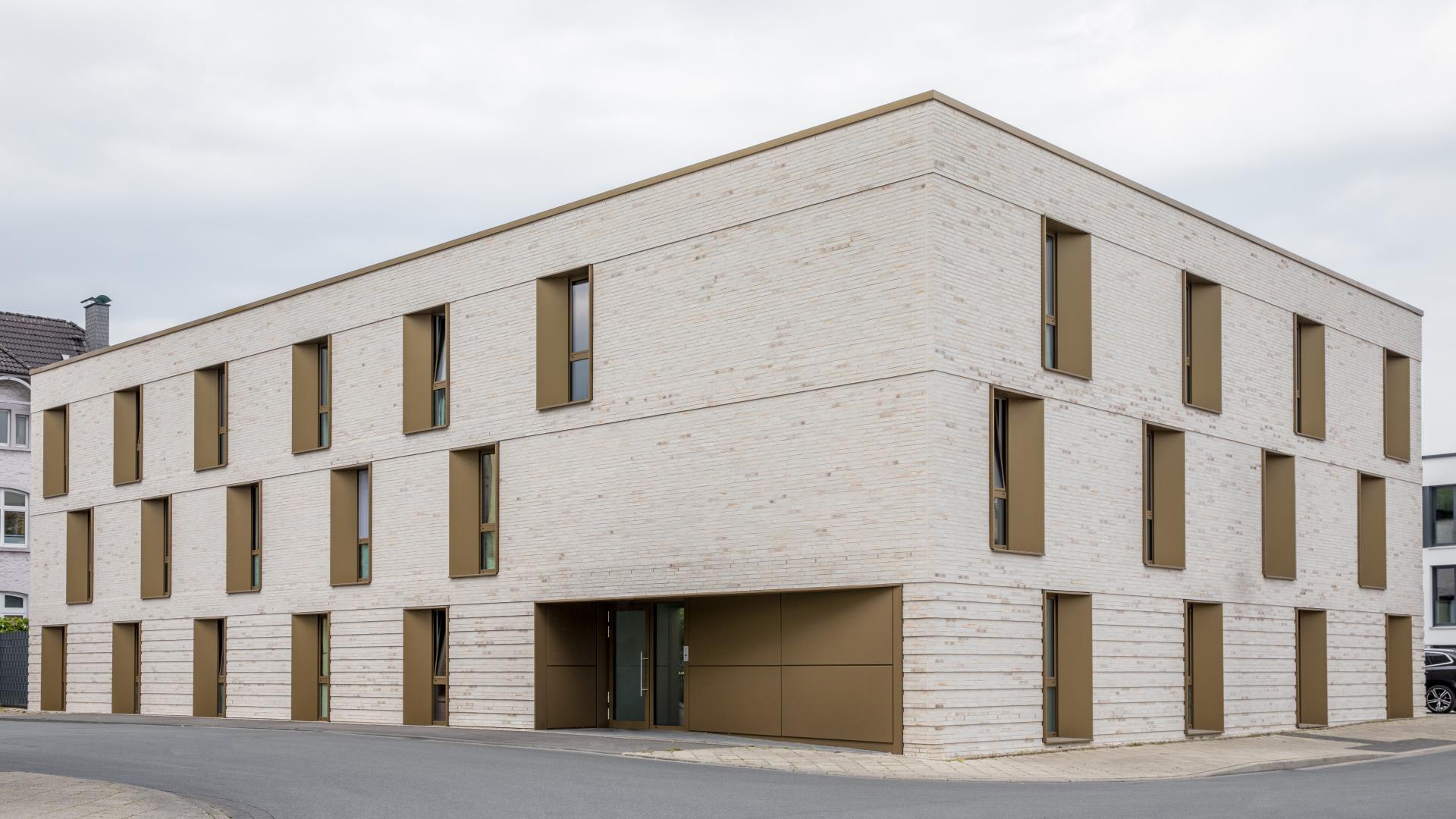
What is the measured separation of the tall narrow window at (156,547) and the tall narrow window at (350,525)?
6030mm

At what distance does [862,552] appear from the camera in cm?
2034

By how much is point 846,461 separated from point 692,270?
4127 mm

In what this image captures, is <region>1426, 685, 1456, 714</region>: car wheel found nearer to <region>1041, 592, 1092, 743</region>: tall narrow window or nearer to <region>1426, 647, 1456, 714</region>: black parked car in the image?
<region>1426, 647, 1456, 714</region>: black parked car

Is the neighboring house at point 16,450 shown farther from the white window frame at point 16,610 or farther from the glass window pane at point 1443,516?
the glass window pane at point 1443,516

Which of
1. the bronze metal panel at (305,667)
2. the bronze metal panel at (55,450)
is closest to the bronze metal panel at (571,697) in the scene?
the bronze metal panel at (305,667)

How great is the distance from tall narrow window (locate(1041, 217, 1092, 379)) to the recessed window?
35.9m

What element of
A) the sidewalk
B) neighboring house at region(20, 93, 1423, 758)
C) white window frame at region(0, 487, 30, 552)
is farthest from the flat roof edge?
white window frame at region(0, 487, 30, 552)

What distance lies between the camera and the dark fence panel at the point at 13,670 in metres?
38.6

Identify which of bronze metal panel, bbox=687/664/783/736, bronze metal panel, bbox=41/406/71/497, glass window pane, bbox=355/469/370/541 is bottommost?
bronze metal panel, bbox=687/664/783/736

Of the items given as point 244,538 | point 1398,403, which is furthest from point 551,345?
point 1398,403

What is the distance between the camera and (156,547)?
33.3m

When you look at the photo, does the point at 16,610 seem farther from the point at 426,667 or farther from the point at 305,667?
the point at 426,667

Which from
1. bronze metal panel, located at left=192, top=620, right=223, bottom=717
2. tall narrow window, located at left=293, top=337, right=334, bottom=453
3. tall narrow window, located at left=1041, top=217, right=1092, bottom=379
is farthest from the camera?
bronze metal panel, located at left=192, top=620, right=223, bottom=717

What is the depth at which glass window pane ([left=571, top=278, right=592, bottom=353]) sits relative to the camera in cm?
2506
